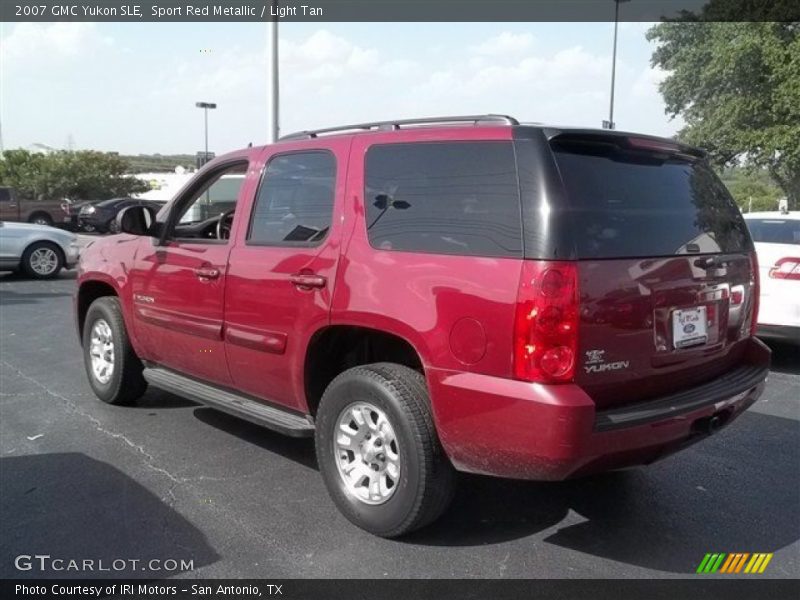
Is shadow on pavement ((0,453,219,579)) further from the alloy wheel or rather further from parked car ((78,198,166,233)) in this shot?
parked car ((78,198,166,233))

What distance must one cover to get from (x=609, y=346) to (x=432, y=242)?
2.88 ft

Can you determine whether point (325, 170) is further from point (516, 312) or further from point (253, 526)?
point (253, 526)

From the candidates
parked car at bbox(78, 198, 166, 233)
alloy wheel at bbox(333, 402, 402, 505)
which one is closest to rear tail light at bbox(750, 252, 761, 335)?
alloy wheel at bbox(333, 402, 402, 505)

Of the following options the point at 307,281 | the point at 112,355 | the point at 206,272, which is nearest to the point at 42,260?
the point at 112,355

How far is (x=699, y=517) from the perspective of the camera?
3.85 metres

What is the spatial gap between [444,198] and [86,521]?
2334 millimetres

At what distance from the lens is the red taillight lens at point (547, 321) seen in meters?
2.90

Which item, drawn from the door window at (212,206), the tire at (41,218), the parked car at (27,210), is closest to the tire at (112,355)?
the door window at (212,206)

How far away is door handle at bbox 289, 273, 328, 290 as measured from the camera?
12.1 feet

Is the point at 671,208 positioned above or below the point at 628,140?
below

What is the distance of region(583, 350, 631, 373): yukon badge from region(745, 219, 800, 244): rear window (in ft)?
16.1

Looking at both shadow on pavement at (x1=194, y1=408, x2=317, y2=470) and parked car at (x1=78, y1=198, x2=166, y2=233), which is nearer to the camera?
shadow on pavement at (x1=194, y1=408, x2=317, y2=470)

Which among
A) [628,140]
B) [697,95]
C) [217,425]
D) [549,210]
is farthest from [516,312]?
[697,95]

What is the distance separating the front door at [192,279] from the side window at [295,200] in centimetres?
20
